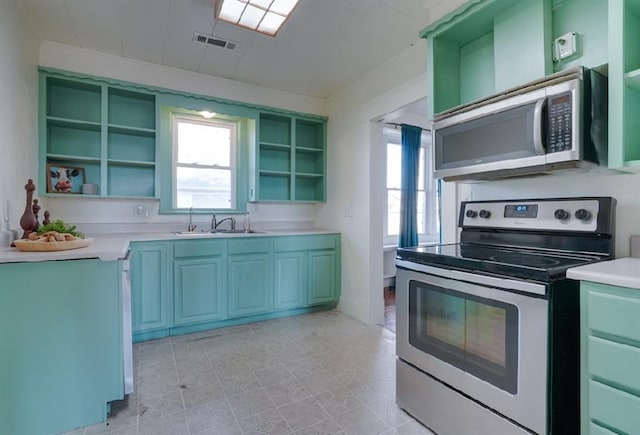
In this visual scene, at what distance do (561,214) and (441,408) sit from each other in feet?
3.69

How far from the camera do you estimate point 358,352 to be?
2.63m

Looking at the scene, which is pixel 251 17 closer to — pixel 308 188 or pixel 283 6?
pixel 283 6

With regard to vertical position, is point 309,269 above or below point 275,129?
below

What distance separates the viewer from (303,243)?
3.58 m

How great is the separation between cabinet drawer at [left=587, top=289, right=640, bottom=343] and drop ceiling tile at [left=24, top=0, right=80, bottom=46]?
3.49m

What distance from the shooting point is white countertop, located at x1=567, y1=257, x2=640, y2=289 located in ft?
3.38

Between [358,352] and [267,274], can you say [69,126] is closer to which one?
[267,274]

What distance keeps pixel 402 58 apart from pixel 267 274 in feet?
8.00

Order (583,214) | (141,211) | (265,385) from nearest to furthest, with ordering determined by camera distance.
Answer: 1. (583,214)
2. (265,385)
3. (141,211)

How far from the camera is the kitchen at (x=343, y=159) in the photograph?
74.4 inches

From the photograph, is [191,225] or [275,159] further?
[275,159]

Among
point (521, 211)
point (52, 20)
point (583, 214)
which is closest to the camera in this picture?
point (583, 214)

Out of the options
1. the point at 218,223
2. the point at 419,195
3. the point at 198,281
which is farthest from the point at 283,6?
the point at 419,195

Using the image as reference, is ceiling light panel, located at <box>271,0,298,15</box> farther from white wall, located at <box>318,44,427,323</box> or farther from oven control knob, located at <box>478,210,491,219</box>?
oven control knob, located at <box>478,210,491,219</box>
